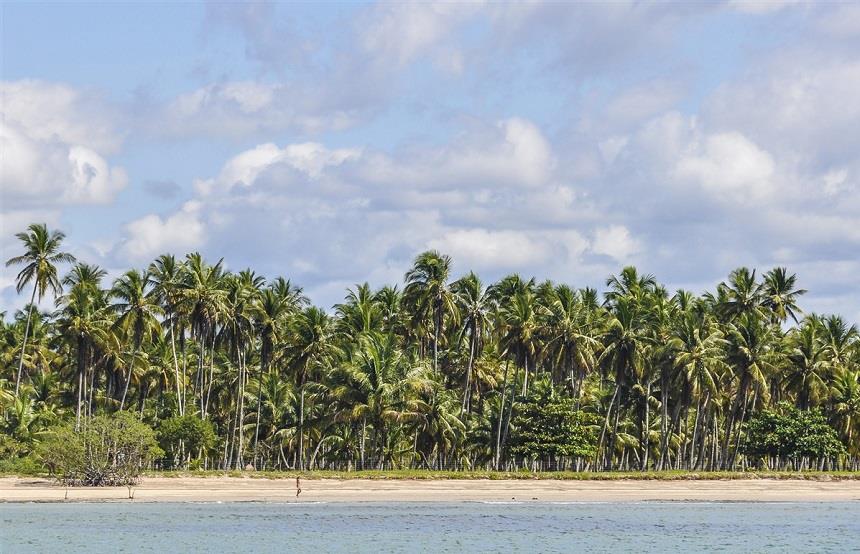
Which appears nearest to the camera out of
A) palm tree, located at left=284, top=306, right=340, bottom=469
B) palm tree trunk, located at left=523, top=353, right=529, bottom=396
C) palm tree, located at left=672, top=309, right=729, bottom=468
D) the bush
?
the bush

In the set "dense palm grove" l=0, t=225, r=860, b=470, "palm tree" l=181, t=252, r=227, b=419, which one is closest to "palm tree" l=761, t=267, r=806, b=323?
"dense palm grove" l=0, t=225, r=860, b=470

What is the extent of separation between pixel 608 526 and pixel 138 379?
54.5 meters

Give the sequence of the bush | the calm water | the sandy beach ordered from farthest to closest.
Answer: the bush
the sandy beach
the calm water

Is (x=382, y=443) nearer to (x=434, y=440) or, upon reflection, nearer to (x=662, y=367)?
(x=434, y=440)

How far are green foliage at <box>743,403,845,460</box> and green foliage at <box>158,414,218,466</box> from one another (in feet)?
135

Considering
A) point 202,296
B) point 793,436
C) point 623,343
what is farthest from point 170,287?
point 793,436

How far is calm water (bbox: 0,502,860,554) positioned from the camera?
47062 mm

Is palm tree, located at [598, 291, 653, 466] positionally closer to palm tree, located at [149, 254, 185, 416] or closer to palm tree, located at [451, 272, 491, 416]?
palm tree, located at [451, 272, 491, 416]

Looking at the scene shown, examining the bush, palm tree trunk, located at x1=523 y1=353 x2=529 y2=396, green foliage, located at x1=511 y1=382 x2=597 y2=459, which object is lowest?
the bush

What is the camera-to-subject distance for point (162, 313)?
8531cm

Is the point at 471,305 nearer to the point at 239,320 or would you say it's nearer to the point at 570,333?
the point at 570,333

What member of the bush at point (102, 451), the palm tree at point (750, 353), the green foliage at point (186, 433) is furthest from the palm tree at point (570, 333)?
the bush at point (102, 451)

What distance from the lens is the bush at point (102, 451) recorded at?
6562cm

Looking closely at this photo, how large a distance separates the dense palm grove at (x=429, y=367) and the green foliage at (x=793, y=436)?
2.27 feet
